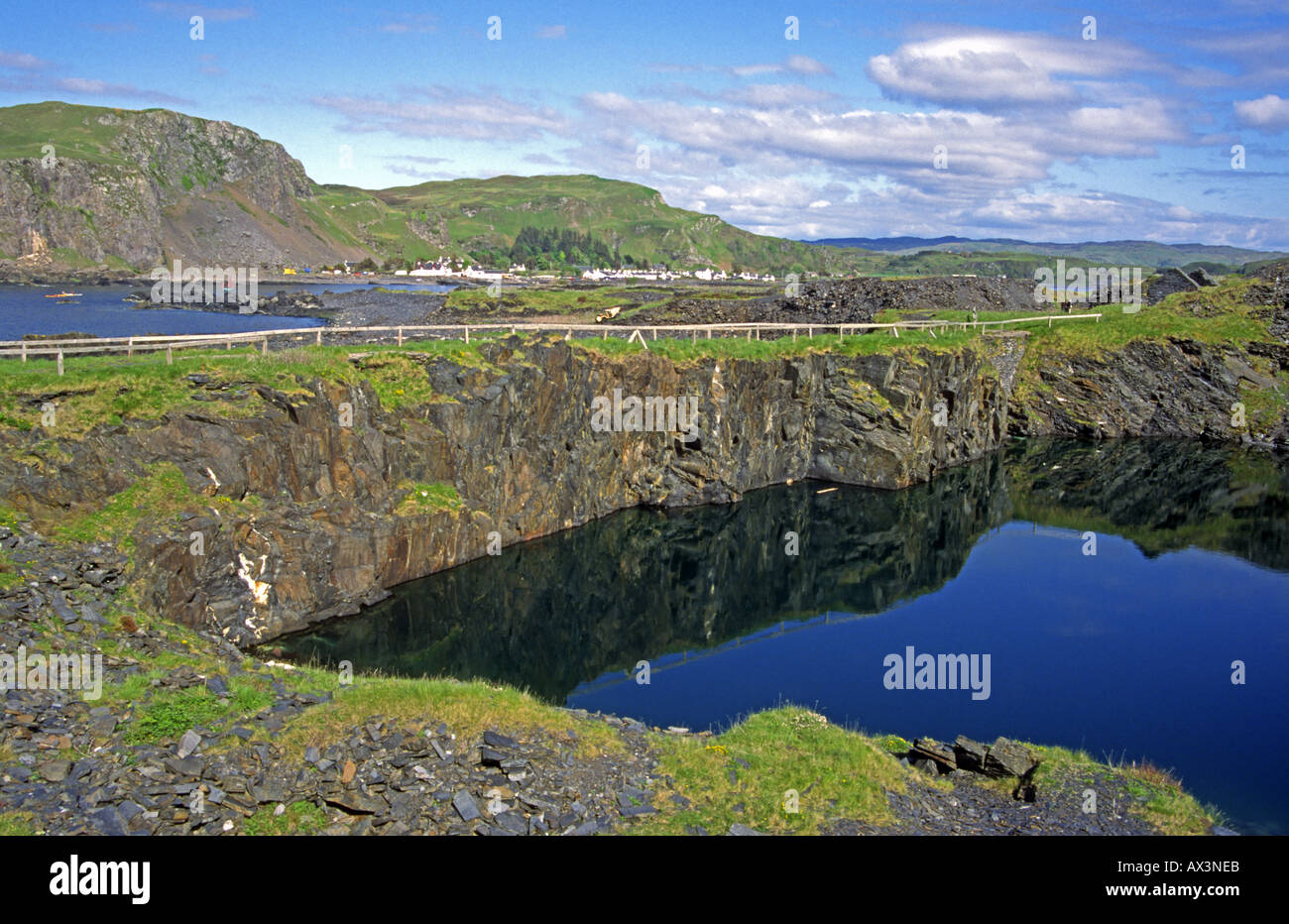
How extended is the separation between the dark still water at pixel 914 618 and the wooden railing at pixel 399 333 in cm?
1241

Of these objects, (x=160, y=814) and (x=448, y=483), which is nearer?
(x=160, y=814)

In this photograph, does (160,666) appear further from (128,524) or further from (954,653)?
(954,653)

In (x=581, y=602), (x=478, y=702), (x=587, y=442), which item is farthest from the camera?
(x=587, y=442)

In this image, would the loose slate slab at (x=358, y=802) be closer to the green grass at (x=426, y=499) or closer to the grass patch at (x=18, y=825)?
the grass patch at (x=18, y=825)

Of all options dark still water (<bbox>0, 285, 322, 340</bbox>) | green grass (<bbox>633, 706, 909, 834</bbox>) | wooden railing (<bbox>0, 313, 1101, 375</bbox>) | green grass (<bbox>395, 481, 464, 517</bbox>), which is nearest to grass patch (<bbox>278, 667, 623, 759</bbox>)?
green grass (<bbox>633, 706, 909, 834</bbox>)

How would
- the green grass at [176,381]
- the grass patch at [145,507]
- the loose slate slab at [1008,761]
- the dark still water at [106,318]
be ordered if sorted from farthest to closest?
the dark still water at [106,318]
the green grass at [176,381]
the grass patch at [145,507]
the loose slate slab at [1008,761]

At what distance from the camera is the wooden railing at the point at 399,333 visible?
3756cm

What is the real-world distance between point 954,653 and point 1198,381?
66098mm

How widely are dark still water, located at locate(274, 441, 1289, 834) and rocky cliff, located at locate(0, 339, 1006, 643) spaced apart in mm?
1929

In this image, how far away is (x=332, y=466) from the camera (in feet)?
127

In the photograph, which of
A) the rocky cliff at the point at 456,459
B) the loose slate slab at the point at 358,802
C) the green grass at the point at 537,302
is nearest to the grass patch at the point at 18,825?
the loose slate slab at the point at 358,802

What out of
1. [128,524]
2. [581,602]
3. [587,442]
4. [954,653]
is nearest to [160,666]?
[128,524]

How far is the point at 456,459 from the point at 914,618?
905 inches

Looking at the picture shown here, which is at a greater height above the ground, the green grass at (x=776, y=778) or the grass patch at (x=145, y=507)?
the grass patch at (x=145, y=507)
